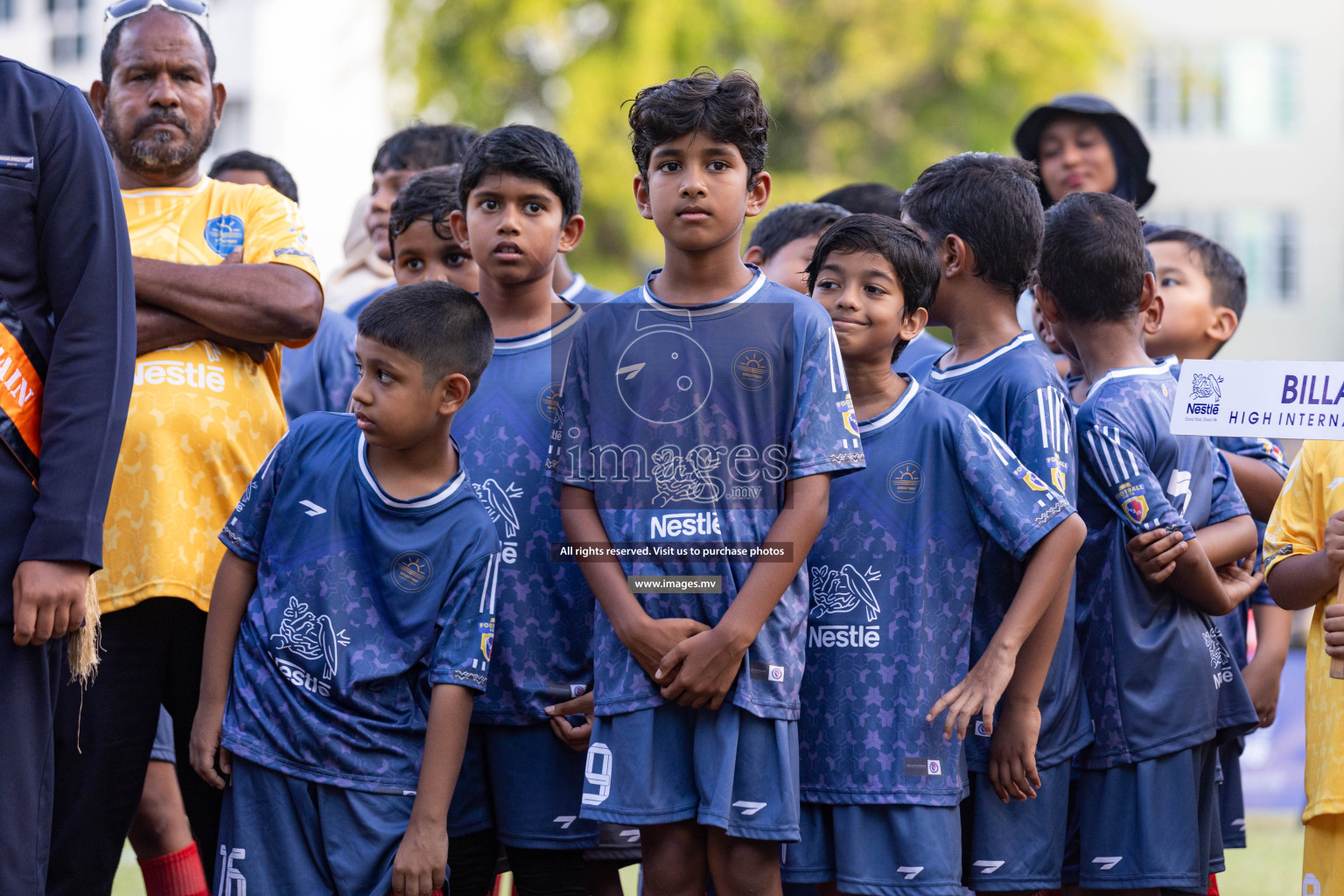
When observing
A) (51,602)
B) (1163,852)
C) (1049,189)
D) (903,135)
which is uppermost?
(903,135)

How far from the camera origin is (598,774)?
3.02 meters

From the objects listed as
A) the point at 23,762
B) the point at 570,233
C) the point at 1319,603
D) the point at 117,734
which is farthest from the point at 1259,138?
the point at 23,762

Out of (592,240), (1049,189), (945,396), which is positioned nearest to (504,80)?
(592,240)

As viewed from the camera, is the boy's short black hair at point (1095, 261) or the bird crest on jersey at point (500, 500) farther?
the boy's short black hair at point (1095, 261)

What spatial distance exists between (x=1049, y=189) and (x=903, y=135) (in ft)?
50.5

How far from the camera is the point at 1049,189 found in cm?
557

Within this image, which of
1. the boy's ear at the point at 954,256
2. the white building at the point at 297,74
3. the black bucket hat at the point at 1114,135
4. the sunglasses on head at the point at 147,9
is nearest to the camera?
the boy's ear at the point at 954,256

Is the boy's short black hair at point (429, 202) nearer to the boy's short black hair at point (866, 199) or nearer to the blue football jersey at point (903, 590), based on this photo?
the boy's short black hair at point (866, 199)

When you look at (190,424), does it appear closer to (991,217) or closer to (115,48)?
(115,48)

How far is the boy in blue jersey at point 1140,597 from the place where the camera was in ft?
11.4

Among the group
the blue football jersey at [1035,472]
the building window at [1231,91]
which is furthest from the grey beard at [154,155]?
the building window at [1231,91]

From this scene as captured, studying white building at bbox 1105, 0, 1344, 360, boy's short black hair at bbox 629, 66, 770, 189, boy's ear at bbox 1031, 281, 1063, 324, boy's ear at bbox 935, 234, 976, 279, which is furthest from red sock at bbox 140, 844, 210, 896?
white building at bbox 1105, 0, 1344, 360

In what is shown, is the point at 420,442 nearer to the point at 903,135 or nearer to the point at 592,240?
the point at 592,240

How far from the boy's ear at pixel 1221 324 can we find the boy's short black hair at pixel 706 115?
213cm
